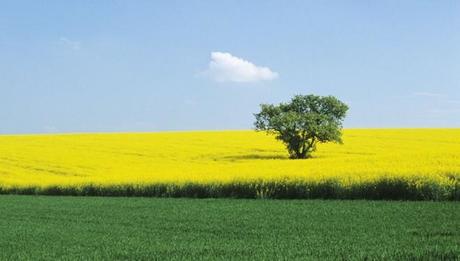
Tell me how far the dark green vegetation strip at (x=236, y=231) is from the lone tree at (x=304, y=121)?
89.0ft

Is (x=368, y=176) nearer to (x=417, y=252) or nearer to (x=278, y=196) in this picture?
(x=278, y=196)

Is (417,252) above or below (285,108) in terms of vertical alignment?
below

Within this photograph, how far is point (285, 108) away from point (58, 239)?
1570 inches

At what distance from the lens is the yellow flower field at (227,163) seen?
77.8ft

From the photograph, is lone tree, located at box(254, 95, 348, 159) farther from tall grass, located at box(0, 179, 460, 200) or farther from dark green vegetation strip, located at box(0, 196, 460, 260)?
dark green vegetation strip, located at box(0, 196, 460, 260)

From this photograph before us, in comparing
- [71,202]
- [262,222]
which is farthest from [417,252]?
[71,202]

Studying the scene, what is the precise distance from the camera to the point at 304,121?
50.6 metres

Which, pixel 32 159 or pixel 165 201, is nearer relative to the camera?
pixel 165 201

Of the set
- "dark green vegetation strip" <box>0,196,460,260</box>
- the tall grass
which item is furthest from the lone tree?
"dark green vegetation strip" <box>0,196,460,260</box>

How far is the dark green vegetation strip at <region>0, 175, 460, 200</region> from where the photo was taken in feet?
70.7

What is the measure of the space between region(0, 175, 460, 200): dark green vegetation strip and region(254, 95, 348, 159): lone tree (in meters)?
22.2

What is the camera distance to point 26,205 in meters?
25.3

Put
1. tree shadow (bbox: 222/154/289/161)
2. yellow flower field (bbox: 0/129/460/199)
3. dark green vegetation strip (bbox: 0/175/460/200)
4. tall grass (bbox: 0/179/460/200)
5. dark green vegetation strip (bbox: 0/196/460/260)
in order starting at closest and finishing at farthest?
dark green vegetation strip (bbox: 0/196/460/260), dark green vegetation strip (bbox: 0/175/460/200), tall grass (bbox: 0/179/460/200), yellow flower field (bbox: 0/129/460/199), tree shadow (bbox: 222/154/289/161)

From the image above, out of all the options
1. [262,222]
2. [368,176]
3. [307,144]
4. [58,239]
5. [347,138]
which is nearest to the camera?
[58,239]
